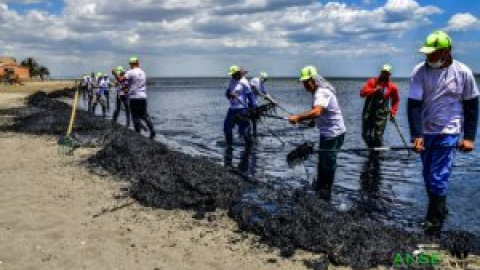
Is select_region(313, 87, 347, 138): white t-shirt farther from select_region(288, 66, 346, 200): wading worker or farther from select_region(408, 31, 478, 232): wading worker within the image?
select_region(408, 31, 478, 232): wading worker

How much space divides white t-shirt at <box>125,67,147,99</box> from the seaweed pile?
4382 millimetres

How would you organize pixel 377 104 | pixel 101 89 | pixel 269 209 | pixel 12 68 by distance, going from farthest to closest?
pixel 12 68
pixel 101 89
pixel 377 104
pixel 269 209

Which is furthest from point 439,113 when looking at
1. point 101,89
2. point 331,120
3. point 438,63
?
point 101,89

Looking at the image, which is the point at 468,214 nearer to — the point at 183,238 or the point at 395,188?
the point at 395,188

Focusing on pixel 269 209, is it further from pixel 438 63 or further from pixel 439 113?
pixel 438 63

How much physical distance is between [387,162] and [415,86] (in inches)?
298

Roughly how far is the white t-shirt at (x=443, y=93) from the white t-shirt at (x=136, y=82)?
35.0 ft

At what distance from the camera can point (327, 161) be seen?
28.4ft

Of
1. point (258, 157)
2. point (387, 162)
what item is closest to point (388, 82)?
point (387, 162)

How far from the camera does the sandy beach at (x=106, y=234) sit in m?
5.84

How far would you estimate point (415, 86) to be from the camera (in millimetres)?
6562

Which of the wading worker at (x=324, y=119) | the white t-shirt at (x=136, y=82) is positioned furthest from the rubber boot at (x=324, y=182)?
the white t-shirt at (x=136, y=82)

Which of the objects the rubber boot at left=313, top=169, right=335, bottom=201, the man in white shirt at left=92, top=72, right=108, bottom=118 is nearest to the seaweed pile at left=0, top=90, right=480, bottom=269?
the rubber boot at left=313, top=169, right=335, bottom=201

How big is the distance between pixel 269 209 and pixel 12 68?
8362 cm
